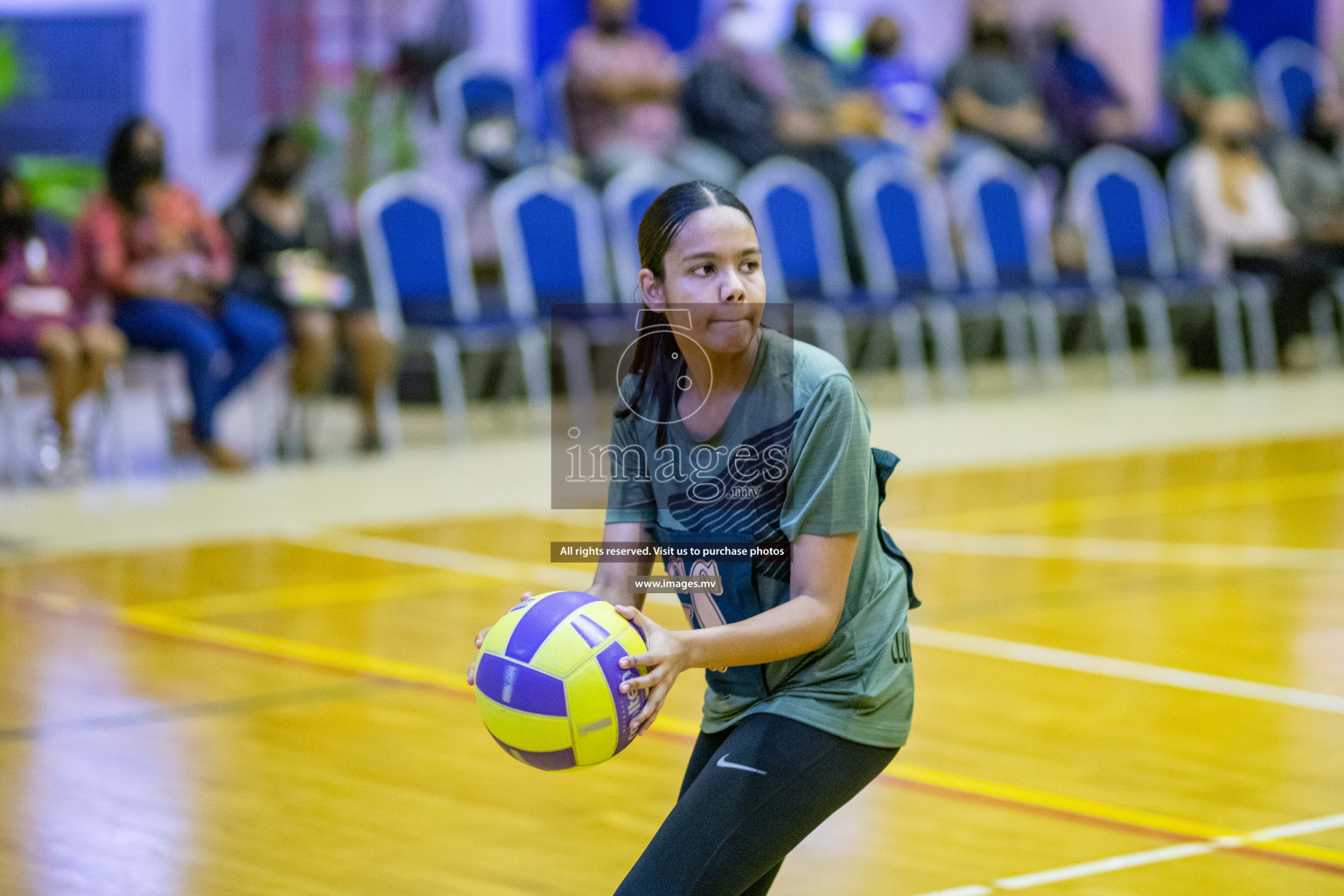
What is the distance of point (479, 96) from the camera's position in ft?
32.2

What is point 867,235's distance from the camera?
961 centimetres

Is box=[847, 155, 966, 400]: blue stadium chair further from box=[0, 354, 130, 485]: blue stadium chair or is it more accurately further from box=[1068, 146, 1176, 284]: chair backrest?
box=[0, 354, 130, 485]: blue stadium chair

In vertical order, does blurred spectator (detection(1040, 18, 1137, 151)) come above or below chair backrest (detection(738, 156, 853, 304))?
above

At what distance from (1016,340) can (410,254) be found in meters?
4.05

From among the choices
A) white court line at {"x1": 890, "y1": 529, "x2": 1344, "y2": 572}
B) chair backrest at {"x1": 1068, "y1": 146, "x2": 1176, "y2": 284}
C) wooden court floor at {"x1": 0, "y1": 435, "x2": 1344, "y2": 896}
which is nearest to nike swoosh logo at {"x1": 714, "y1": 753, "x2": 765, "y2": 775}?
wooden court floor at {"x1": 0, "y1": 435, "x2": 1344, "y2": 896}

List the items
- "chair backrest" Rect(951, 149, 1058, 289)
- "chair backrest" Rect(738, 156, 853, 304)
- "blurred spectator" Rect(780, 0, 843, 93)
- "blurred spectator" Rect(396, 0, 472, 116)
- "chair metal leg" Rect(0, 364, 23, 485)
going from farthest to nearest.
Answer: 1. "blurred spectator" Rect(396, 0, 472, 116)
2. "blurred spectator" Rect(780, 0, 843, 93)
3. "chair backrest" Rect(951, 149, 1058, 289)
4. "chair backrest" Rect(738, 156, 853, 304)
5. "chair metal leg" Rect(0, 364, 23, 485)

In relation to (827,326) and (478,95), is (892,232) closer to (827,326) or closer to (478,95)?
(827,326)

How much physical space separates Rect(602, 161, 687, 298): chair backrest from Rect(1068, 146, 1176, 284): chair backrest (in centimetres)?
288

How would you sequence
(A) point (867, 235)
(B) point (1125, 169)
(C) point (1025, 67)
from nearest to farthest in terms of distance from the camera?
(A) point (867, 235) → (B) point (1125, 169) → (C) point (1025, 67)

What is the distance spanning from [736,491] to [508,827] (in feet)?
3.58

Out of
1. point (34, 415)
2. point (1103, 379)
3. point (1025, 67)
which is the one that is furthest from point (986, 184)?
point (34, 415)

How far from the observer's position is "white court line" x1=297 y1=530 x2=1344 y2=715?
12.0 ft

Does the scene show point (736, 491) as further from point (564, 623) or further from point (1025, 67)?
point (1025, 67)

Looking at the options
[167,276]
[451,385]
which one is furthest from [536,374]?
[167,276]
